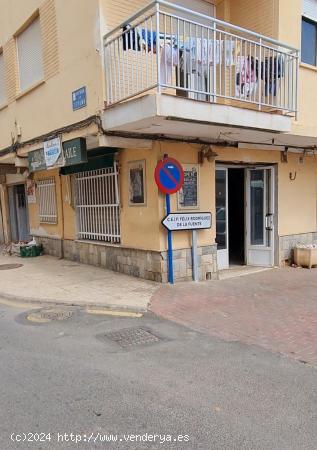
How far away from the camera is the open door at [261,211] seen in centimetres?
929

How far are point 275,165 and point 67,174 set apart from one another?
208 inches

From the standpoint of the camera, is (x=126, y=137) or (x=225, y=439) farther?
(x=126, y=137)

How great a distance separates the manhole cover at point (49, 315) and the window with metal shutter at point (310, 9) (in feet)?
26.2

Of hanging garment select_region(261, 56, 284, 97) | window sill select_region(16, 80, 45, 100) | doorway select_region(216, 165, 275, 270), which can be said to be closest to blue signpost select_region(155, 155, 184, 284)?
doorway select_region(216, 165, 275, 270)

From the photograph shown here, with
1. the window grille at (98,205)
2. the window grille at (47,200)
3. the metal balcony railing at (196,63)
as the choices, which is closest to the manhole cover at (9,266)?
the window grille at (47,200)

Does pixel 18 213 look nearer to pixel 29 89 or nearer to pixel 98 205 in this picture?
pixel 29 89

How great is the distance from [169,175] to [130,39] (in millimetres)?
2341

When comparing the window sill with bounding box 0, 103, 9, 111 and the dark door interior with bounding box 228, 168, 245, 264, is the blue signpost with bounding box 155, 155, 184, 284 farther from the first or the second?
the window sill with bounding box 0, 103, 9, 111

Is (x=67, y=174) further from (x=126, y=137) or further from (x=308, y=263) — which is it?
(x=308, y=263)

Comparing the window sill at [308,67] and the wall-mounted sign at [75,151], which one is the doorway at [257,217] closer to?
the window sill at [308,67]

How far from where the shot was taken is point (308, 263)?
916 centimetres

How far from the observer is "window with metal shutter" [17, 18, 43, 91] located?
365 inches

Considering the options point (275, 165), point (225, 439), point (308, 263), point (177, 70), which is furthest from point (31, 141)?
point (225, 439)

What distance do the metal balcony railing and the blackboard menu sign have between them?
4.75 feet
